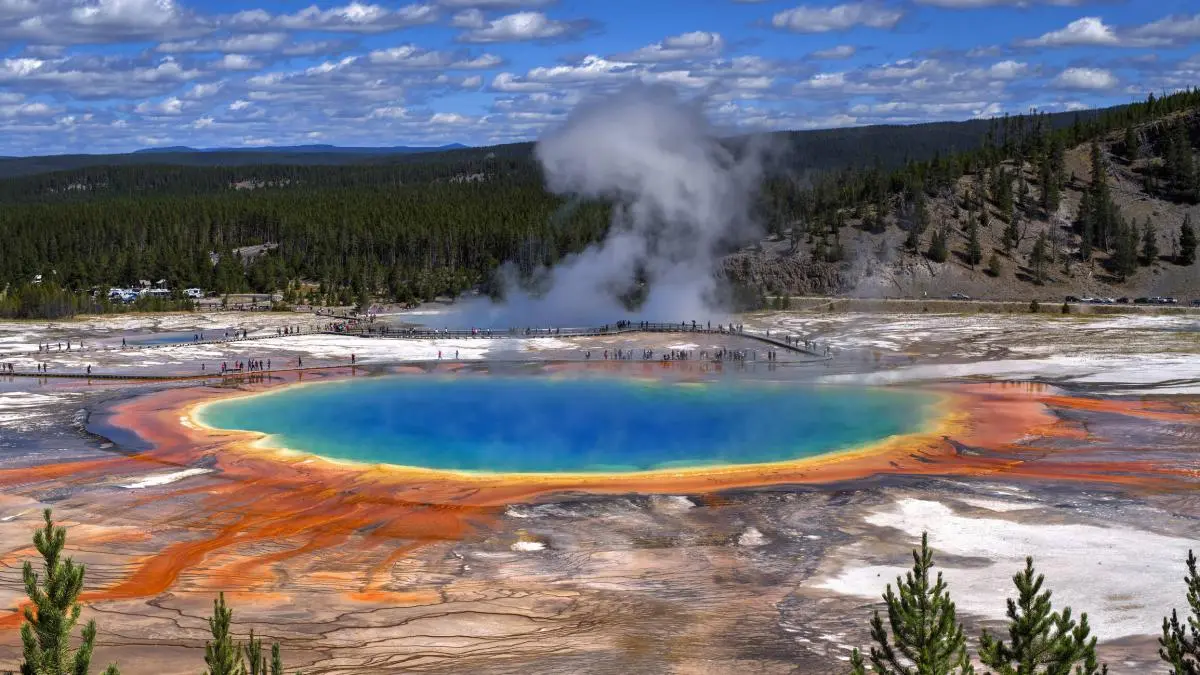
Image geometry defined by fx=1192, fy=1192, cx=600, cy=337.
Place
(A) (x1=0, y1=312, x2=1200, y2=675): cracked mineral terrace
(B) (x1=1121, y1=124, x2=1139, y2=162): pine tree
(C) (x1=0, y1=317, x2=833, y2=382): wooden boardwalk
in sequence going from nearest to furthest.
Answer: (A) (x1=0, y1=312, x2=1200, y2=675): cracked mineral terrace, (C) (x1=0, y1=317, x2=833, y2=382): wooden boardwalk, (B) (x1=1121, y1=124, x2=1139, y2=162): pine tree

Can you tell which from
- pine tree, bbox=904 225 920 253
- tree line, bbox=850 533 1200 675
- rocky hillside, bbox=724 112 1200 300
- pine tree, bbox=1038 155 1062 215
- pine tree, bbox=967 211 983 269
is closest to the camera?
tree line, bbox=850 533 1200 675

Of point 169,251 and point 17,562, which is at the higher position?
point 169,251

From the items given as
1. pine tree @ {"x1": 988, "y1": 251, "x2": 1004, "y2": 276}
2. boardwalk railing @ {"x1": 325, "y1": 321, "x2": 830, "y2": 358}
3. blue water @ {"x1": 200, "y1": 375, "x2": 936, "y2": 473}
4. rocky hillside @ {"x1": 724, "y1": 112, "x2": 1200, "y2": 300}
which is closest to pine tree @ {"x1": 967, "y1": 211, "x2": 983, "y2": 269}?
rocky hillside @ {"x1": 724, "y1": 112, "x2": 1200, "y2": 300}

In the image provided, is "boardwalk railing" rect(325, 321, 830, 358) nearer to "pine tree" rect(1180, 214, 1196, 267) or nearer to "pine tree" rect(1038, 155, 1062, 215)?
"pine tree" rect(1038, 155, 1062, 215)

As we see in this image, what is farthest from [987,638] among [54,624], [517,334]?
[517,334]

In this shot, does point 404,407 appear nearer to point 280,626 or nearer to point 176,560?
point 176,560

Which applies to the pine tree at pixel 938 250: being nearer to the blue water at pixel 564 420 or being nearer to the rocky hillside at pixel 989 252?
the rocky hillside at pixel 989 252

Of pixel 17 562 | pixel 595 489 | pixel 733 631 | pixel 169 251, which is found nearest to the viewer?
pixel 733 631

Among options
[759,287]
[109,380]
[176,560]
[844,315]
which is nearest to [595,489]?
[176,560]
